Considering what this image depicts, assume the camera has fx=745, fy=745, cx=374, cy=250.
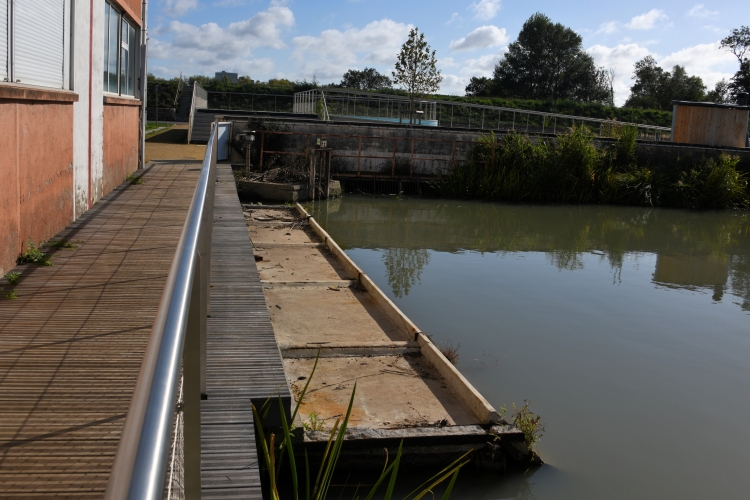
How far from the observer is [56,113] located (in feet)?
23.8

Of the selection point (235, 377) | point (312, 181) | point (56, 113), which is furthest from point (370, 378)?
point (312, 181)

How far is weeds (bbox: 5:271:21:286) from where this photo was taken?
5.31 metres

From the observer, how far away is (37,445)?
2953 mm

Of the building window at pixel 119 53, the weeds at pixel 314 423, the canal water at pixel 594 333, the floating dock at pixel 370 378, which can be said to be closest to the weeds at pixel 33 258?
the floating dock at pixel 370 378

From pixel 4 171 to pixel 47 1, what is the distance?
2.59m

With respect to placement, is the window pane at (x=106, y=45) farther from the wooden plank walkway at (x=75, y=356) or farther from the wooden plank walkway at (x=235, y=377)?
the wooden plank walkway at (x=235, y=377)

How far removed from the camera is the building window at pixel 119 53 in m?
11.1

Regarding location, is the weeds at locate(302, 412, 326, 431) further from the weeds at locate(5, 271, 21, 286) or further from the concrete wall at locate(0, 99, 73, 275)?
the concrete wall at locate(0, 99, 73, 275)

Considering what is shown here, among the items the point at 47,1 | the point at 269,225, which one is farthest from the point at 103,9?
the point at 269,225

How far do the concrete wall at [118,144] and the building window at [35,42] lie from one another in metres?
2.40

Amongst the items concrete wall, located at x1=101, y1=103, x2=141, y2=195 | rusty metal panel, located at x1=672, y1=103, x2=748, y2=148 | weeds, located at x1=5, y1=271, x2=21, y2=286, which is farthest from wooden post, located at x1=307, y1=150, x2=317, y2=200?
rusty metal panel, located at x1=672, y1=103, x2=748, y2=148

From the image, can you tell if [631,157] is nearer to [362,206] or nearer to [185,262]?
[362,206]

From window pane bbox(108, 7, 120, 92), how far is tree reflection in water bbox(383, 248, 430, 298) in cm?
518

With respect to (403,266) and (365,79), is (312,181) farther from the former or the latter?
(365,79)
